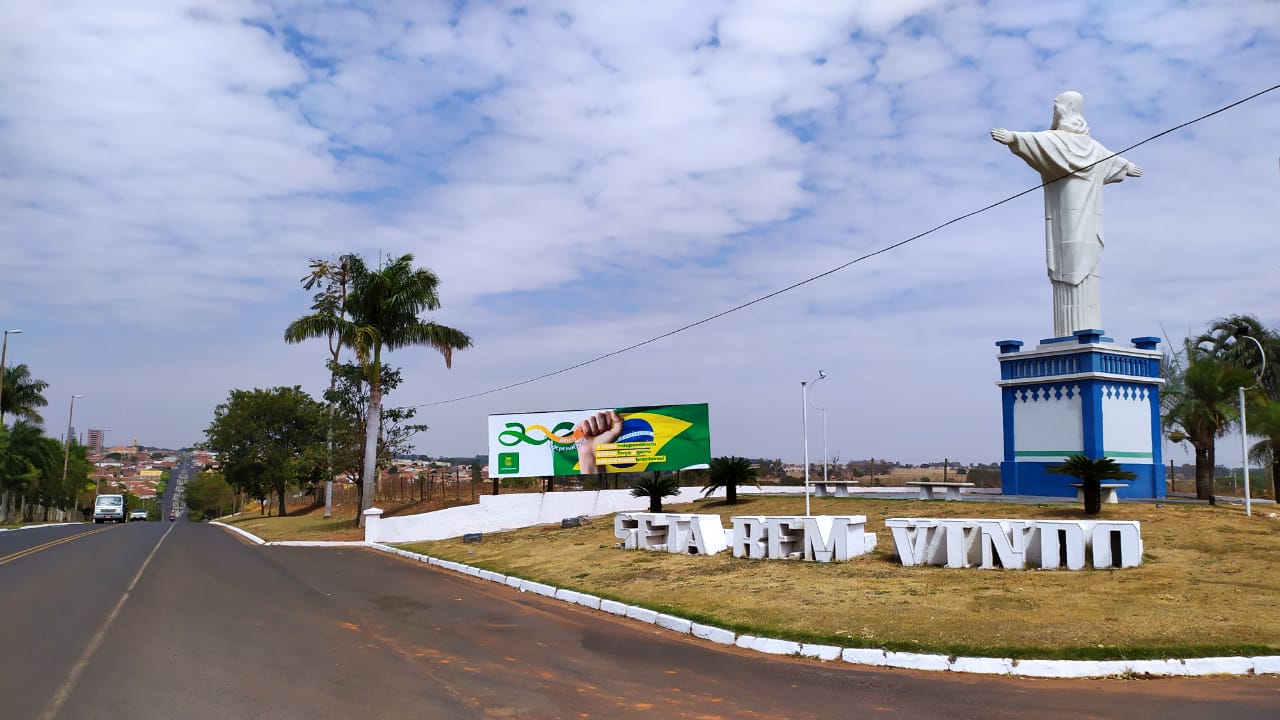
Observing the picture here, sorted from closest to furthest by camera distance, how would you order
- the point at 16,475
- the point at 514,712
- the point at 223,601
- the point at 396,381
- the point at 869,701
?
the point at 514,712, the point at 869,701, the point at 223,601, the point at 396,381, the point at 16,475

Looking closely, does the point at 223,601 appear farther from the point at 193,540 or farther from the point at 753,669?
the point at 193,540

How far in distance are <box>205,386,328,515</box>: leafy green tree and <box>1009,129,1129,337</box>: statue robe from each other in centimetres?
4102

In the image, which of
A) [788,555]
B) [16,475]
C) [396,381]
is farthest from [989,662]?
[16,475]

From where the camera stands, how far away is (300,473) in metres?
47.8

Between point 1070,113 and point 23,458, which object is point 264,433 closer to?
point 23,458

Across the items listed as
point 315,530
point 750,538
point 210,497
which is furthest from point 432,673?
point 210,497

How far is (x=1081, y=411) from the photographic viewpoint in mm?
24047

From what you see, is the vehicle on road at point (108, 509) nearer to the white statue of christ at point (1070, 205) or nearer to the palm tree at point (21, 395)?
the palm tree at point (21, 395)

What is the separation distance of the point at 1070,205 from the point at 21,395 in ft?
234

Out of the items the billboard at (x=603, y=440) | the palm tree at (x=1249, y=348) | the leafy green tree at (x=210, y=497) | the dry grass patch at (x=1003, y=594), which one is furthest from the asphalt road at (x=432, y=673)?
the leafy green tree at (x=210, y=497)

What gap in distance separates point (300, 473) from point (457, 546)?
80.7 ft

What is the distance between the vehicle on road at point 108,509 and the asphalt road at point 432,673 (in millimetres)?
56110

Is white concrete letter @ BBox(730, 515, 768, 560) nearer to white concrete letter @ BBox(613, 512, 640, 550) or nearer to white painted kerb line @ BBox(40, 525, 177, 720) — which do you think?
white concrete letter @ BBox(613, 512, 640, 550)

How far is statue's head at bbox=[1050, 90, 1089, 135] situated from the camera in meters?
25.5
